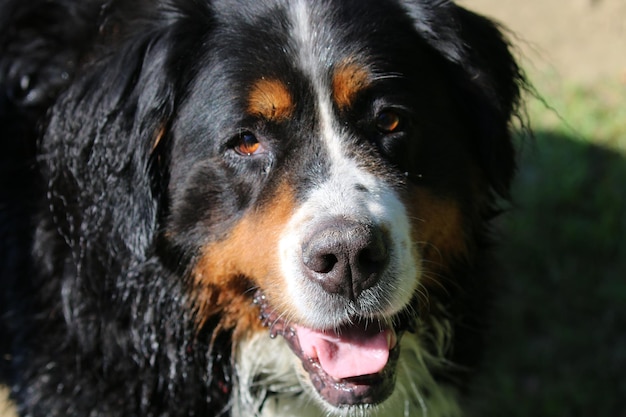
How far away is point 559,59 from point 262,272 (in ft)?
12.0

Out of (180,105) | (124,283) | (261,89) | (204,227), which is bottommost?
(124,283)

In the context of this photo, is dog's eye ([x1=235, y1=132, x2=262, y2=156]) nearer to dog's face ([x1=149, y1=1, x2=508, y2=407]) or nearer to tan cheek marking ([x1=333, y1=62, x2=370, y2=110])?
dog's face ([x1=149, y1=1, x2=508, y2=407])

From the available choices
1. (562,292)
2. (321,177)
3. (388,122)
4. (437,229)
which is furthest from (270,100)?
(562,292)

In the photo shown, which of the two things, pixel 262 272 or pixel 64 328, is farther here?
pixel 64 328

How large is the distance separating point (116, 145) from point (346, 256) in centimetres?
84

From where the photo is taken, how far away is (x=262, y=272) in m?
2.68

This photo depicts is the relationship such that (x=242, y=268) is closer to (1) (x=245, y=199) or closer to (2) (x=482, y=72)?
(1) (x=245, y=199)

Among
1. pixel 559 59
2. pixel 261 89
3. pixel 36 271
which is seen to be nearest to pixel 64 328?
pixel 36 271

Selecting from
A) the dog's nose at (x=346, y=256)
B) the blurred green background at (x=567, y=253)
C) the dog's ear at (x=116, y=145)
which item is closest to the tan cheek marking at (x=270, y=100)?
the dog's ear at (x=116, y=145)

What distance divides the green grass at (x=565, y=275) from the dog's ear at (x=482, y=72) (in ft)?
3.07

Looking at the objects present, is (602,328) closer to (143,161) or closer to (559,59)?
(559,59)

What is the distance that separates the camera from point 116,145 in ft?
9.28

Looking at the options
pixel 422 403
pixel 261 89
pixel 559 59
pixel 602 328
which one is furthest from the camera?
pixel 559 59

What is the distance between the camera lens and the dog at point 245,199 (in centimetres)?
267
